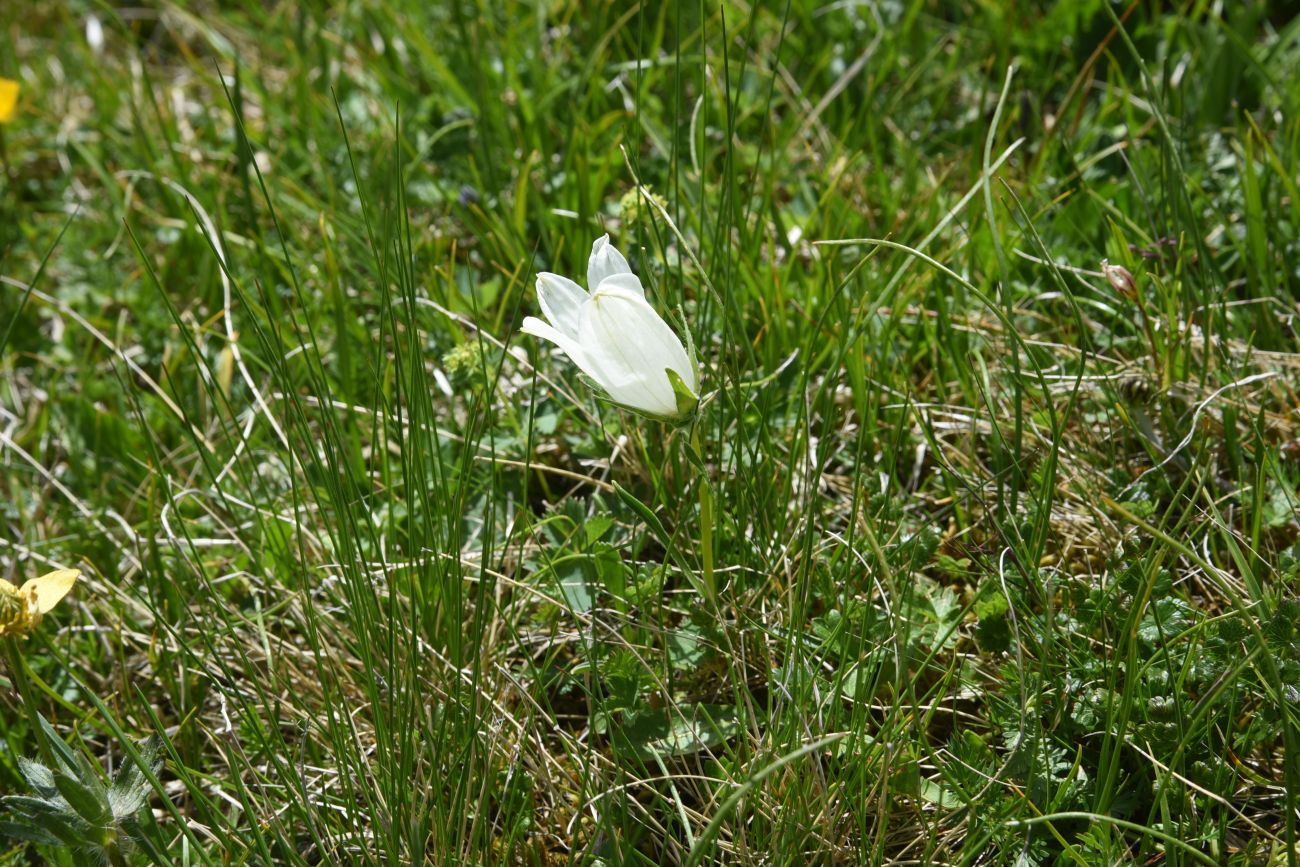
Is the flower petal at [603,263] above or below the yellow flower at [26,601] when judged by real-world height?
above

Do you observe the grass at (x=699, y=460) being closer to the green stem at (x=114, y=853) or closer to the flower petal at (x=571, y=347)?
the green stem at (x=114, y=853)

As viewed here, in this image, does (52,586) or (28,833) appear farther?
(52,586)

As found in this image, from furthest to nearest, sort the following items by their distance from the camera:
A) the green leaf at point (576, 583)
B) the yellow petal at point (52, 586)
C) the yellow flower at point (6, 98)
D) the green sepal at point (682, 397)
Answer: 1. the yellow flower at point (6, 98)
2. the green leaf at point (576, 583)
3. the yellow petal at point (52, 586)
4. the green sepal at point (682, 397)

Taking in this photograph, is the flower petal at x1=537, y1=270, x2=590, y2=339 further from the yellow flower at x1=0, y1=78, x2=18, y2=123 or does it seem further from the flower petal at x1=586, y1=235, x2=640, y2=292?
the yellow flower at x1=0, y1=78, x2=18, y2=123

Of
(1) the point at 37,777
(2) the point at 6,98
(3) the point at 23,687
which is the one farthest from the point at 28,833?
(2) the point at 6,98

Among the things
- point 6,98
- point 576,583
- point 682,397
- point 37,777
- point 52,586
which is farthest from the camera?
point 6,98

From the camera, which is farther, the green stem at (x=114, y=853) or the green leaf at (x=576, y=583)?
the green leaf at (x=576, y=583)

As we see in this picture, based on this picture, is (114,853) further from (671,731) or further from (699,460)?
(699,460)

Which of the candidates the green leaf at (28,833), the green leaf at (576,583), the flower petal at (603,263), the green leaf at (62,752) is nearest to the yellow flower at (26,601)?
the green leaf at (62,752)
